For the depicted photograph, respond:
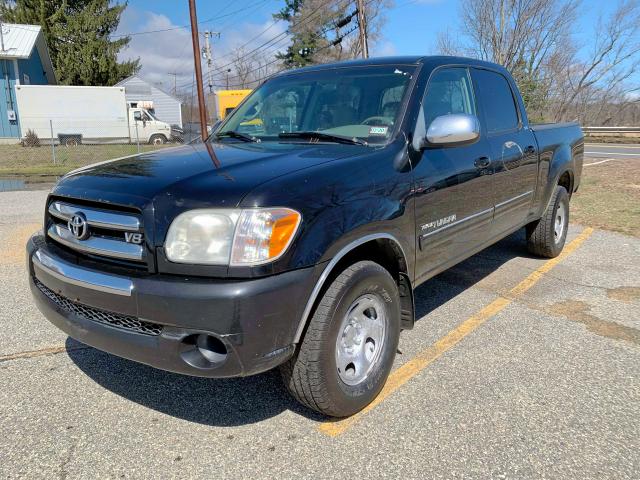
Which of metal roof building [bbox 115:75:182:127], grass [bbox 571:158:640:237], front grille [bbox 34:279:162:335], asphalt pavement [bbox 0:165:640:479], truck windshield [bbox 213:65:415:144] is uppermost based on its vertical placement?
metal roof building [bbox 115:75:182:127]

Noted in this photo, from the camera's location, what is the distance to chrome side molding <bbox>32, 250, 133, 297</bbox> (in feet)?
7.59

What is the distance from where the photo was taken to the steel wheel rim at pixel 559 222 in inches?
223

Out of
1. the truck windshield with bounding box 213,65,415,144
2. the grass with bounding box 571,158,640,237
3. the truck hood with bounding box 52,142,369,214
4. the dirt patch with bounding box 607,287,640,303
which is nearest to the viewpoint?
the truck hood with bounding box 52,142,369,214

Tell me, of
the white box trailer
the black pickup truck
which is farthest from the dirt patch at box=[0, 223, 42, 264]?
the white box trailer

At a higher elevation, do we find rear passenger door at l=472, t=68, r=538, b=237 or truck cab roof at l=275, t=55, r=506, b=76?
truck cab roof at l=275, t=55, r=506, b=76

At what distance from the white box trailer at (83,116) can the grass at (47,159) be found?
4829 mm

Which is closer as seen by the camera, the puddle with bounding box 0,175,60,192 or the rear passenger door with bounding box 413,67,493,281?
the rear passenger door with bounding box 413,67,493,281

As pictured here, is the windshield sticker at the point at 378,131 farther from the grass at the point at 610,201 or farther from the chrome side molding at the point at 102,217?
the grass at the point at 610,201

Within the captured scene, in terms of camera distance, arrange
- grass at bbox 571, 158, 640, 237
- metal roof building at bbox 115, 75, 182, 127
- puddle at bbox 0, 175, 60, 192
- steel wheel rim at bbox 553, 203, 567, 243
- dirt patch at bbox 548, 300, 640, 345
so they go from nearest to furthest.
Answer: dirt patch at bbox 548, 300, 640, 345, steel wheel rim at bbox 553, 203, 567, 243, grass at bbox 571, 158, 640, 237, puddle at bbox 0, 175, 60, 192, metal roof building at bbox 115, 75, 182, 127

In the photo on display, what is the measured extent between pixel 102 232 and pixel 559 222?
4999 millimetres

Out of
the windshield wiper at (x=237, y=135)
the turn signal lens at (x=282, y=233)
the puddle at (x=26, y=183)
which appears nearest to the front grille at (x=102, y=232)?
the turn signal lens at (x=282, y=233)

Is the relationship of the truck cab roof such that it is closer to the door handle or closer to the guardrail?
the door handle

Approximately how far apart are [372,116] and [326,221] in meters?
1.18

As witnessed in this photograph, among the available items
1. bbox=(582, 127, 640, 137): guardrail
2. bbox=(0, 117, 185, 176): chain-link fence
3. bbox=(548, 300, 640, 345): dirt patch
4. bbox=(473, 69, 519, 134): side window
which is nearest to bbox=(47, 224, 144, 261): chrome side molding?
bbox=(473, 69, 519, 134): side window
